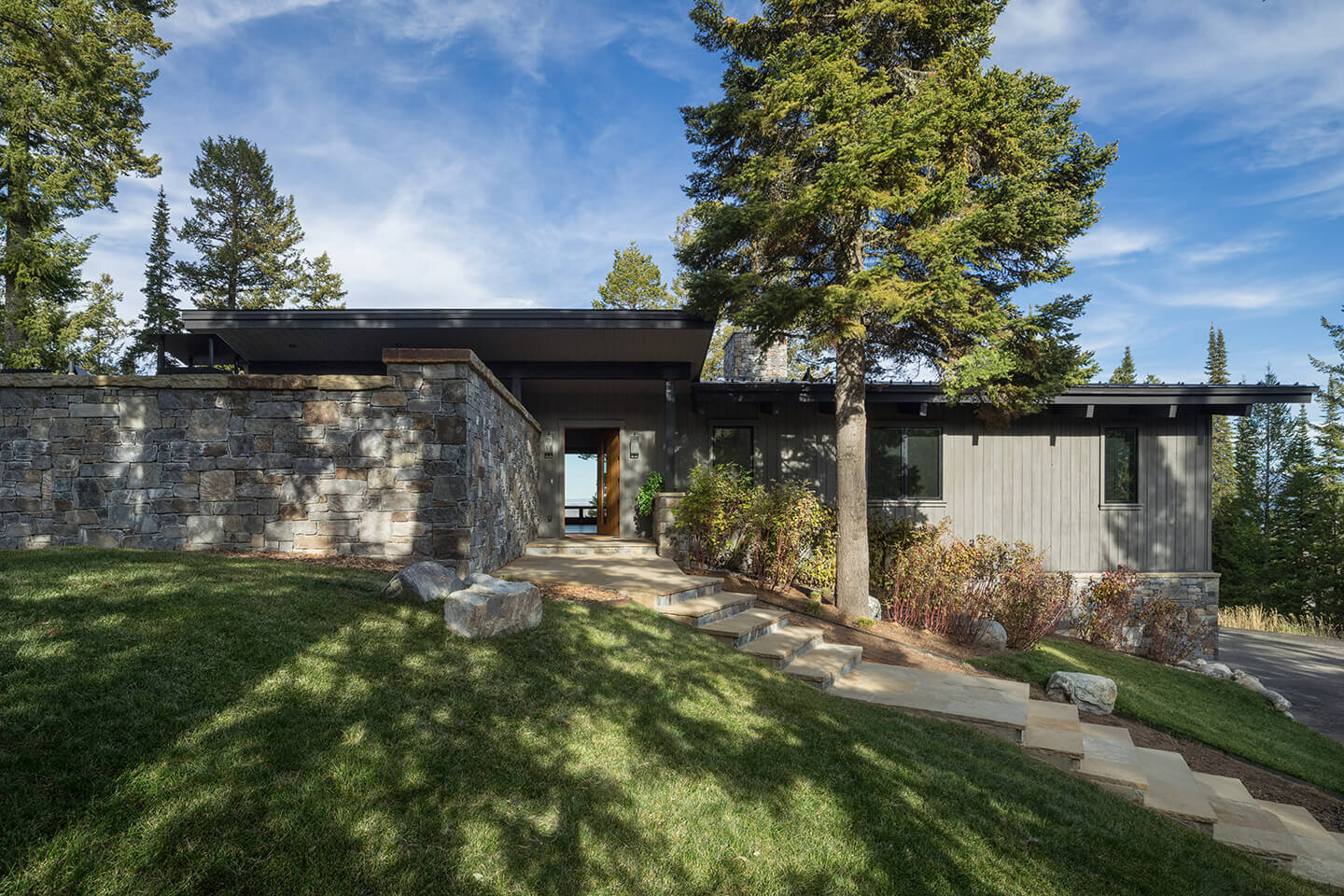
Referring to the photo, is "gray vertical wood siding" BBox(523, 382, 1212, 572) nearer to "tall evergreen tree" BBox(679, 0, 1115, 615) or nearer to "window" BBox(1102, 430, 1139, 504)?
"window" BBox(1102, 430, 1139, 504)

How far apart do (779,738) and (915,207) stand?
546 centimetres

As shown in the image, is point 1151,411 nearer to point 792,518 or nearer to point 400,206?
point 792,518

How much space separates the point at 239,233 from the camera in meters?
21.7

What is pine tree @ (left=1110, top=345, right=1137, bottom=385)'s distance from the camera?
103 ft

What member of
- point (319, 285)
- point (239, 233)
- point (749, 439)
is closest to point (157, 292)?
point (239, 233)

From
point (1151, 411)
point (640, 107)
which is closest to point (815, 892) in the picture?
point (640, 107)

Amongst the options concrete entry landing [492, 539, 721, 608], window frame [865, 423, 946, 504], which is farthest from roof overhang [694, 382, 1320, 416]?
concrete entry landing [492, 539, 721, 608]

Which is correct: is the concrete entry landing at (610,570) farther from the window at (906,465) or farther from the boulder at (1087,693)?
the window at (906,465)

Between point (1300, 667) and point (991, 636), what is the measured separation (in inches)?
245

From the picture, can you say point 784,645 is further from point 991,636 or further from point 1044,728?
point 991,636

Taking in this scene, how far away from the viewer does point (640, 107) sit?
1027cm

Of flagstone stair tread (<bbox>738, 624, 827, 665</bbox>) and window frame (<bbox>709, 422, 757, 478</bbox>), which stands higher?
window frame (<bbox>709, 422, 757, 478</bbox>)

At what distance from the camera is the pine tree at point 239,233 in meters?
21.4

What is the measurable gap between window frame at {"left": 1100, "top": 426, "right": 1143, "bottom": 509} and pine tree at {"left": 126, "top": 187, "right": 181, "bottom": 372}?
26.9m
